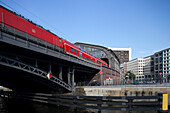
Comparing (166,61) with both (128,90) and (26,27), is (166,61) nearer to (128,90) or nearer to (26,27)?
(128,90)

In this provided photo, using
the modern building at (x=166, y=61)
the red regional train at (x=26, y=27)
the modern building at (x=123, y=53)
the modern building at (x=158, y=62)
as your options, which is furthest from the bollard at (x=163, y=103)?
the modern building at (x=123, y=53)

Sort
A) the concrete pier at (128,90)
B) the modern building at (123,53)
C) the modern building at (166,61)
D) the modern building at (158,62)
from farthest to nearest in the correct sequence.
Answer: the modern building at (123,53), the modern building at (158,62), the modern building at (166,61), the concrete pier at (128,90)

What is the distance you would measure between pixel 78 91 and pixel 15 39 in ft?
48.5

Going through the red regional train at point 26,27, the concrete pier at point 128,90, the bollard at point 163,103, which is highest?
the red regional train at point 26,27

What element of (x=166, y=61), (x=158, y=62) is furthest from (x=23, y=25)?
(x=158, y=62)

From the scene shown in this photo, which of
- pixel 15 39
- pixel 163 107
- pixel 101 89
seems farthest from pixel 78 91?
pixel 163 107

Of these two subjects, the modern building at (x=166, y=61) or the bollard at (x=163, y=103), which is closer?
the bollard at (x=163, y=103)

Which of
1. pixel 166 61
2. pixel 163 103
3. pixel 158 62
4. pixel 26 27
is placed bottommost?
pixel 163 103

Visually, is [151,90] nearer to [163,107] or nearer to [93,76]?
[163,107]

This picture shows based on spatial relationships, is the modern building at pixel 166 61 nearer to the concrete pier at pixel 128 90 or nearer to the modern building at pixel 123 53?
the modern building at pixel 123 53

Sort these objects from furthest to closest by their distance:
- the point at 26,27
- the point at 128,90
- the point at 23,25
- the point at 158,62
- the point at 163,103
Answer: the point at 158,62 → the point at 128,90 → the point at 26,27 → the point at 23,25 → the point at 163,103

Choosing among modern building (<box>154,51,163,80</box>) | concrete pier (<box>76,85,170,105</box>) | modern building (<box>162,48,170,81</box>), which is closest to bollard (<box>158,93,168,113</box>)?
concrete pier (<box>76,85,170,105</box>)

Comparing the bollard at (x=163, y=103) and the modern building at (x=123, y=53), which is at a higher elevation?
the modern building at (x=123, y=53)

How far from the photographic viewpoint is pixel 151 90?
16516 mm
